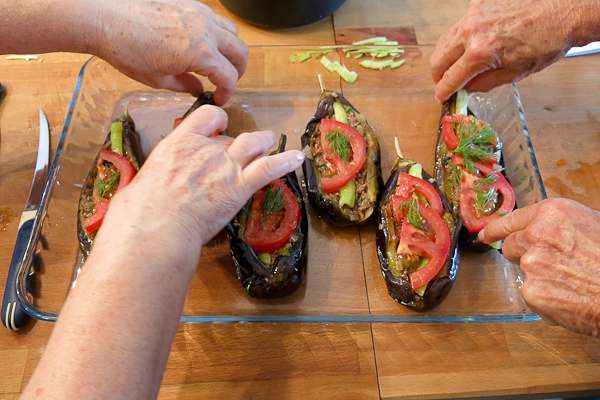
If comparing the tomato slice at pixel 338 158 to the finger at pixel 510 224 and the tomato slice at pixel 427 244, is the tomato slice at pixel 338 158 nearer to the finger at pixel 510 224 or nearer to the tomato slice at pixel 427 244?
the tomato slice at pixel 427 244

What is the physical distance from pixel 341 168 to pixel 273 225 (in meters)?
0.49

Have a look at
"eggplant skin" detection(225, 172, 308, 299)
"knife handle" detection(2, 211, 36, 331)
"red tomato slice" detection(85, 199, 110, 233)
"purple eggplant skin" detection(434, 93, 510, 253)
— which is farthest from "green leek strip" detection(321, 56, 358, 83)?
"knife handle" detection(2, 211, 36, 331)

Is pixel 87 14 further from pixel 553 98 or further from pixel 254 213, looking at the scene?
pixel 553 98

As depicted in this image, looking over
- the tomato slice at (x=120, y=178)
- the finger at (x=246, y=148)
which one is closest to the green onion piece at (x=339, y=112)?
the finger at (x=246, y=148)

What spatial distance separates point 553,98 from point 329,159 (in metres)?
1.68

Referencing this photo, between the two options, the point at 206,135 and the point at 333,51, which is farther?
the point at 333,51

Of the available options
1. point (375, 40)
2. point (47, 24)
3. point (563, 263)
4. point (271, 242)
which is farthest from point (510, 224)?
point (47, 24)

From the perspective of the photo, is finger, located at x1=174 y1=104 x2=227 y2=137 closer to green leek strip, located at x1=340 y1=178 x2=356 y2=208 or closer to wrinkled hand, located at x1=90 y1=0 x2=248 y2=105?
wrinkled hand, located at x1=90 y1=0 x2=248 y2=105

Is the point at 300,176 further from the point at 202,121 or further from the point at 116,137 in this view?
the point at 116,137

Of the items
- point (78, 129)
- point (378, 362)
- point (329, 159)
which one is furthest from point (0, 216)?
point (378, 362)

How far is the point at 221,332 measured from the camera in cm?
193

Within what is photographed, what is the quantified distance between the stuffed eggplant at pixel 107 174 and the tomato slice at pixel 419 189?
1456mm

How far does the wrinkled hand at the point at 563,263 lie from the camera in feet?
4.60

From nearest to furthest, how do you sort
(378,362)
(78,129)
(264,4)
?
1. (378,362)
2. (78,129)
3. (264,4)
